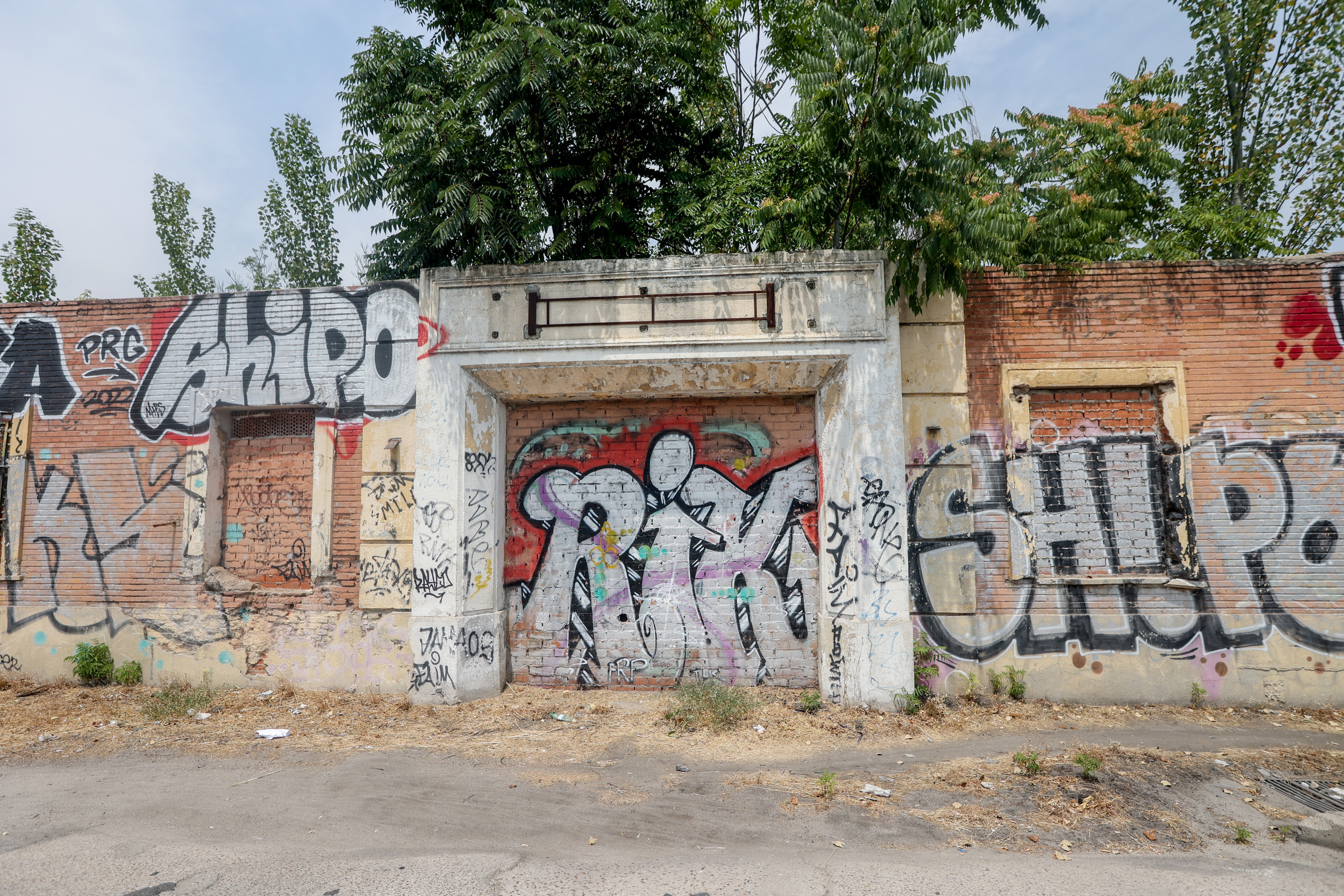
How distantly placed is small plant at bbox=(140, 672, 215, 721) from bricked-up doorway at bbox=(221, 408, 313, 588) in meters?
1.15

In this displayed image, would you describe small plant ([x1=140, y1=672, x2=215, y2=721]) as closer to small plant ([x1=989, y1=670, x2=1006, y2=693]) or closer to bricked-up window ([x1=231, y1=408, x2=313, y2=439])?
bricked-up window ([x1=231, y1=408, x2=313, y2=439])

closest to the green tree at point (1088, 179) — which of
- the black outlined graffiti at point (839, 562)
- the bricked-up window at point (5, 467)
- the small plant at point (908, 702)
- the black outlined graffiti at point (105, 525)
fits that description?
the black outlined graffiti at point (839, 562)

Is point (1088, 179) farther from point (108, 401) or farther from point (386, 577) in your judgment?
point (108, 401)

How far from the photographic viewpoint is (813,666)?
692cm

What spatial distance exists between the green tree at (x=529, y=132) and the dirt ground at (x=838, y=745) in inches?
186

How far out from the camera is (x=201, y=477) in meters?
7.31

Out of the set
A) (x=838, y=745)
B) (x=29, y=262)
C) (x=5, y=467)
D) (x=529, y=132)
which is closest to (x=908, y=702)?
(x=838, y=745)

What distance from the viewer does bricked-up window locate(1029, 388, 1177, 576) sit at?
6.60 m

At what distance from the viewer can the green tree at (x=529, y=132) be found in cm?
662

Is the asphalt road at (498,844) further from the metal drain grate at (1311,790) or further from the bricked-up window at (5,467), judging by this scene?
the bricked-up window at (5,467)

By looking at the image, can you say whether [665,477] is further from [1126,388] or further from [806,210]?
[1126,388]

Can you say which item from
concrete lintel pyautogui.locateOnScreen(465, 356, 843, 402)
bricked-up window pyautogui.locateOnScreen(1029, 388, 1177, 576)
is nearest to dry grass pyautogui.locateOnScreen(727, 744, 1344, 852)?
bricked-up window pyautogui.locateOnScreen(1029, 388, 1177, 576)

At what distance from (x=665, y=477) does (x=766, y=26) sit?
9.38 meters

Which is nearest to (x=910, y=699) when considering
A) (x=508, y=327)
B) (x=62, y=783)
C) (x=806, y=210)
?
(x=806, y=210)
